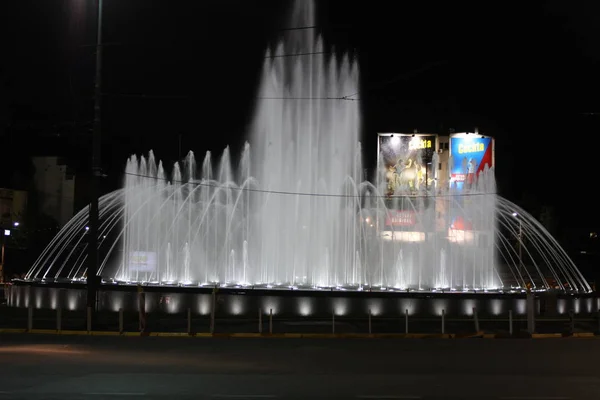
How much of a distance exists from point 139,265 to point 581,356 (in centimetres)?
2190

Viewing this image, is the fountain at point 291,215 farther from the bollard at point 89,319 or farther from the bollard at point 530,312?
the bollard at point 89,319

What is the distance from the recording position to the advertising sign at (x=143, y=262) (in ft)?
110

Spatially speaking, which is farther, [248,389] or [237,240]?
[237,240]

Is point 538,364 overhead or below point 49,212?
below

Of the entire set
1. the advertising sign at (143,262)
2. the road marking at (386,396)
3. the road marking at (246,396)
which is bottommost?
the road marking at (246,396)

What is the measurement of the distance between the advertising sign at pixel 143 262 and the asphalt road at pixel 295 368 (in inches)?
513

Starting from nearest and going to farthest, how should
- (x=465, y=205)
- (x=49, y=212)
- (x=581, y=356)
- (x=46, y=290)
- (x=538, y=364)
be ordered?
(x=538, y=364) → (x=581, y=356) → (x=46, y=290) → (x=465, y=205) → (x=49, y=212)

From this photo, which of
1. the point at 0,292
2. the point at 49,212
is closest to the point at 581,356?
the point at 0,292

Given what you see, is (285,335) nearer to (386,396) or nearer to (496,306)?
(496,306)

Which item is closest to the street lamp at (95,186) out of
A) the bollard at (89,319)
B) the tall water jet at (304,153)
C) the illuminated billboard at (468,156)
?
the bollard at (89,319)

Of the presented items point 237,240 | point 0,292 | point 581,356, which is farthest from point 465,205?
point 581,356

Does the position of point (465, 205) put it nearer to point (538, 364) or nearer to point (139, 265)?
point (139, 265)

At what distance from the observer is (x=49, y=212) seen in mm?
71750

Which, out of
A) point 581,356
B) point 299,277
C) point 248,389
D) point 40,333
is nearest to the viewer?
point 248,389
